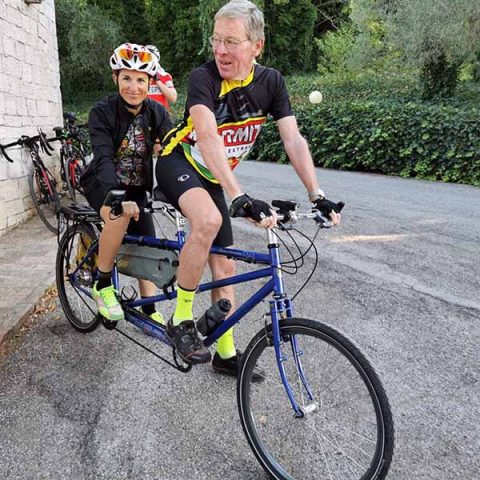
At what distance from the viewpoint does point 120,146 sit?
3.32m

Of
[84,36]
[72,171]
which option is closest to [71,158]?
[72,171]

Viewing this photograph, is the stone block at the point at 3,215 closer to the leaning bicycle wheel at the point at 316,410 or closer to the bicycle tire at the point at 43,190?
the bicycle tire at the point at 43,190

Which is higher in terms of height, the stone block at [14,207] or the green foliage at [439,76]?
the green foliage at [439,76]

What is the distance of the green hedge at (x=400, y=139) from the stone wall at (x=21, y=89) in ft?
24.8

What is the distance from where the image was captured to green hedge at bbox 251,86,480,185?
11.1 metres

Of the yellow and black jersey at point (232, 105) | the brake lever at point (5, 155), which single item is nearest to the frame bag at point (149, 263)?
the yellow and black jersey at point (232, 105)

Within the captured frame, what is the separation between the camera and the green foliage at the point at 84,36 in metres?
30.3

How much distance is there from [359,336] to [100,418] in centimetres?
192

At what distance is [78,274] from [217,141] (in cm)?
182

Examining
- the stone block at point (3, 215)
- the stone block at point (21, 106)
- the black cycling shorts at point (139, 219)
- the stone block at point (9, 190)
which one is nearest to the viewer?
the black cycling shorts at point (139, 219)

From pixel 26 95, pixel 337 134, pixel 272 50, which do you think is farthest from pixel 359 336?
pixel 272 50

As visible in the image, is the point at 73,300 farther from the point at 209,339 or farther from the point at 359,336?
the point at 359,336

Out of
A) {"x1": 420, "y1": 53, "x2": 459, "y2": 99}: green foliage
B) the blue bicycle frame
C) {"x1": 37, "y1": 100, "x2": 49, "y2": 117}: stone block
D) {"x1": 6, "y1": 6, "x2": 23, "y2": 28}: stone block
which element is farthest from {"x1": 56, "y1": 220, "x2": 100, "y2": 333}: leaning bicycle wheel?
{"x1": 420, "y1": 53, "x2": 459, "y2": 99}: green foliage

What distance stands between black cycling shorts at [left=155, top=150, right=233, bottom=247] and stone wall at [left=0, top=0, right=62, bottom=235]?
437cm
